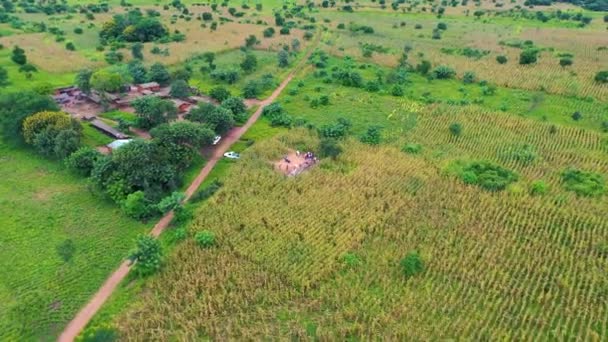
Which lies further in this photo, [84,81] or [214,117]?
[84,81]

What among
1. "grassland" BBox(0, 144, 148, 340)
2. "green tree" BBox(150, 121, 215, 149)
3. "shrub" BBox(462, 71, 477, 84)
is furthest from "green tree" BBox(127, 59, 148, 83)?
"shrub" BBox(462, 71, 477, 84)

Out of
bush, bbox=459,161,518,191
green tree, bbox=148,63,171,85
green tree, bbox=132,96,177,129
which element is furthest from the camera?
green tree, bbox=148,63,171,85

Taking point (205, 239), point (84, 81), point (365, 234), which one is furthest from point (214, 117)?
point (365, 234)

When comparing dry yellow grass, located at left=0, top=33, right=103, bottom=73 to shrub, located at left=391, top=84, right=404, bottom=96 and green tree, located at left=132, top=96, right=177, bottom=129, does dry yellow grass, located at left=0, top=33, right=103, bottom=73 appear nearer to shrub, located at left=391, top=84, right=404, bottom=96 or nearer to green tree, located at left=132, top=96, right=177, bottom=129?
green tree, located at left=132, top=96, right=177, bottom=129

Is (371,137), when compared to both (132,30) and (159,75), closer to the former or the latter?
(159,75)

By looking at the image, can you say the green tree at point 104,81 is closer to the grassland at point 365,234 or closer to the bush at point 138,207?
the grassland at point 365,234

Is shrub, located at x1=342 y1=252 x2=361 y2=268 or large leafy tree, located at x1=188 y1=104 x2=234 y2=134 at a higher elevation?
large leafy tree, located at x1=188 y1=104 x2=234 y2=134

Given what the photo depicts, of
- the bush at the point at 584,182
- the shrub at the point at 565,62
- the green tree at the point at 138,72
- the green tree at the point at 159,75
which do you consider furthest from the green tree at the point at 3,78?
the shrub at the point at 565,62
